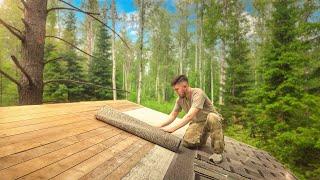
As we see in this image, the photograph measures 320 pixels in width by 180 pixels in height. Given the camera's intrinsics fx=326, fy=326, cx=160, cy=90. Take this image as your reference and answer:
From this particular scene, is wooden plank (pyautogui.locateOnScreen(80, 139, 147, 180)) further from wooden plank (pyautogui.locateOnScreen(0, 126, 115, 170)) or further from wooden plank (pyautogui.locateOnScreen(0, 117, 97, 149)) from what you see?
wooden plank (pyautogui.locateOnScreen(0, 117, 97, 149))

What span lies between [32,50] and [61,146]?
8.58ft

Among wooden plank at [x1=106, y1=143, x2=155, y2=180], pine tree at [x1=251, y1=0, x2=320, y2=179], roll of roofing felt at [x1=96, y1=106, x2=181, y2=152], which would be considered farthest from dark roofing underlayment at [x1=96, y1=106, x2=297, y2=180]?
pine tree at [x1=251, y1=0, x2=320, y2=179]

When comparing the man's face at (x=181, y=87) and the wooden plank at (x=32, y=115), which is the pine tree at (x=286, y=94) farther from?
the wooden plank at (x=32, y=115)

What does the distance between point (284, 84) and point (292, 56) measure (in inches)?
42.8

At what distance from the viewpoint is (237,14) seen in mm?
27609

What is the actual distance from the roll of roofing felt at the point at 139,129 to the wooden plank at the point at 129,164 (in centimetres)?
24

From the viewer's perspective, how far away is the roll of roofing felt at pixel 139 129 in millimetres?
4312

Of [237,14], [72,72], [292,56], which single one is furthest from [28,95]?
[237,14]

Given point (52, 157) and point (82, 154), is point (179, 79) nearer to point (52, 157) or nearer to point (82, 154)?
point (82, 154)

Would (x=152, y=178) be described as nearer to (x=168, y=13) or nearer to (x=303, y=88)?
(x=303, y=88)

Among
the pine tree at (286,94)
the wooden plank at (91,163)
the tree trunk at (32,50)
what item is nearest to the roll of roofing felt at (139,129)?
the wooden plank at (91,163)

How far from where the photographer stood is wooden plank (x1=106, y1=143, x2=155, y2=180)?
2.63 m

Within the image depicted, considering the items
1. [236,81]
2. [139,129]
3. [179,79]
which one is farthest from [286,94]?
[139,129]

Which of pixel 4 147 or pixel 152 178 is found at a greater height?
pixel 4 147
